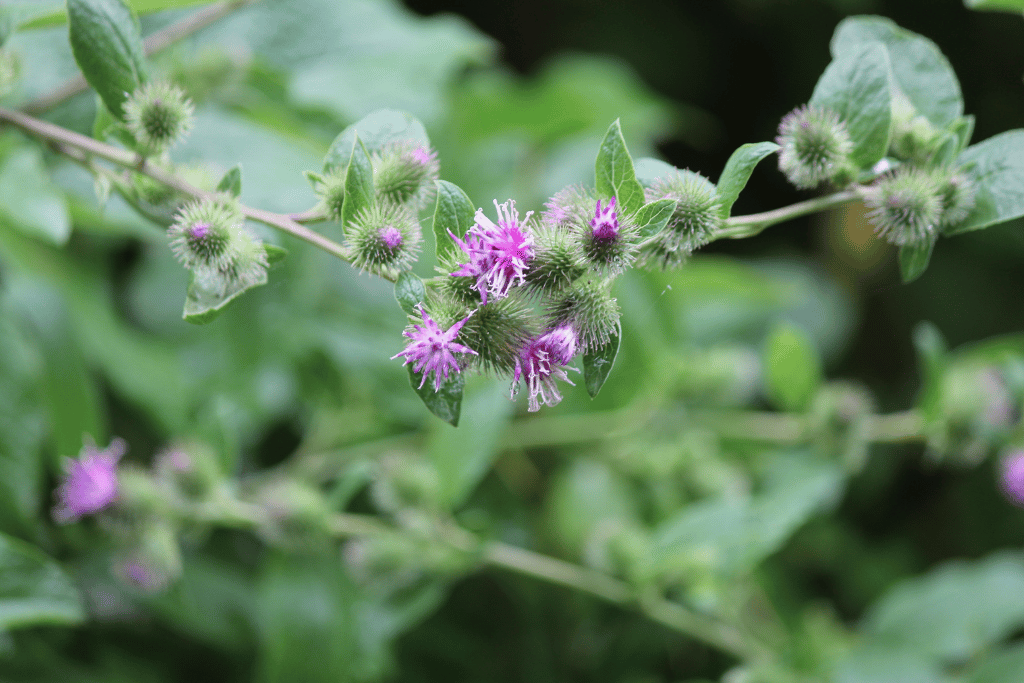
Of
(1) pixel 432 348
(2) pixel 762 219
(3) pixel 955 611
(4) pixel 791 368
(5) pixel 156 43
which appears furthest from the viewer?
(3) pixel 955 611

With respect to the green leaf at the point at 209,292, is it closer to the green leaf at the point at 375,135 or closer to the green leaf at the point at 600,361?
the green leaf at the point at 375,135

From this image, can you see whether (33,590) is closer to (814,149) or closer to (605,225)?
(605,225)

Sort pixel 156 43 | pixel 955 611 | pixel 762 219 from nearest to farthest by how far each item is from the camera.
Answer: pixel 762 219 → pixel 156 43 → pixel 955 611

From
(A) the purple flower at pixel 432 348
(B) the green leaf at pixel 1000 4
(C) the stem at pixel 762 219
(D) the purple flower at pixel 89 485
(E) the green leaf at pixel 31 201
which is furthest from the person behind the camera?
(D) the purple flower at pixel 89 485

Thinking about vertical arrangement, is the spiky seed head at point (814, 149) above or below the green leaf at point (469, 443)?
below

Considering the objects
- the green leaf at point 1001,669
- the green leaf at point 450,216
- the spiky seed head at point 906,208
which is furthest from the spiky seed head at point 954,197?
the green leaf at point 1001,669

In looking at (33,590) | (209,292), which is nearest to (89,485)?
(33,590)

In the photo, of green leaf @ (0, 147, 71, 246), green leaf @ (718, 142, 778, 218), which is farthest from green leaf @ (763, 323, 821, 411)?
green leaf @ (0, 147, 71, 246)
